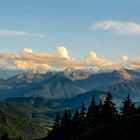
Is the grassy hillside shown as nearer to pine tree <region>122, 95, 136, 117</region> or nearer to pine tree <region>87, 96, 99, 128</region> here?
pine tree <region>122, 95, 136, 117</region>

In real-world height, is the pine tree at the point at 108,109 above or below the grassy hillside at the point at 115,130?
above

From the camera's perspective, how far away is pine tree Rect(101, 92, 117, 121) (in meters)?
126

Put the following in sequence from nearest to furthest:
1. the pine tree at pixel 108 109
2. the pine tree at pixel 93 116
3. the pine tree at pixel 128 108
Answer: the pine tree at pixel 108 109 → the pine tree at pixel 128 108 → the pine tree at pixel 93 116

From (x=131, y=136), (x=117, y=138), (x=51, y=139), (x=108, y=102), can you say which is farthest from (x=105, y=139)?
(x=51, y=139)

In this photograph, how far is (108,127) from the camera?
10244cm

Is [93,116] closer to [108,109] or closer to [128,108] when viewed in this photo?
[108,109]

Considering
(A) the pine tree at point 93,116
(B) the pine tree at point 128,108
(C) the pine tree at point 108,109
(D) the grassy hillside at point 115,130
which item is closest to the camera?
(D) the grassy hillside at point 115,130

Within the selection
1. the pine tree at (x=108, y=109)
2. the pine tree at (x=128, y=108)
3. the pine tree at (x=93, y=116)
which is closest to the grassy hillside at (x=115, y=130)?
the pine tree at (x=108, y=109)

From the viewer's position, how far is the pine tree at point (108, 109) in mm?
125806

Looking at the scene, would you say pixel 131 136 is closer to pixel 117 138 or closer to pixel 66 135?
pixel 117 138

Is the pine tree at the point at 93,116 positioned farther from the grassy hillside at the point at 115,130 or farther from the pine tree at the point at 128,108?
the grassy hillside at the point at 115,130

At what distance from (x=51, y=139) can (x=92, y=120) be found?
21.4 meters

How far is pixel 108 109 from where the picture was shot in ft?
414

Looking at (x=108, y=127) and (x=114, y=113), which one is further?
(x=114, y=113)
